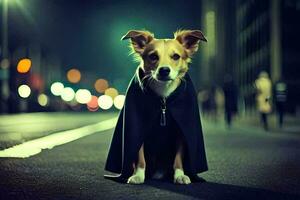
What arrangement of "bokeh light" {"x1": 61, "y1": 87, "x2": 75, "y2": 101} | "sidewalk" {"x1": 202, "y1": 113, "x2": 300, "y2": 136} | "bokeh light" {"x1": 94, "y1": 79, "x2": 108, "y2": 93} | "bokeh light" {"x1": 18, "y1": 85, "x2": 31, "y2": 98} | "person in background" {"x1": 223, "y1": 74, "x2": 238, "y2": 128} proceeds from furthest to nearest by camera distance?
"bokeh light" {"x1": 94, "y1": 79, "x2": 108, "y2": 93} → "bokeh light" {"x1": 61, "y1": 87, "x2": 75, "y2": 101} → "bokeh light" {"x1": 18, "y1": 85, "x2": 31, "y2": 98} → "person in background" {"x1": 223, "y1": 74, "x2": 238, "y2": 128} → "sidewalk" {"x1": 202, "y1": 113, "x2": 300, "y2": 136}

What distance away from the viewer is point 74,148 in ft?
39.4

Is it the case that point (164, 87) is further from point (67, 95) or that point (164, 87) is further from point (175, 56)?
point (67, 95)

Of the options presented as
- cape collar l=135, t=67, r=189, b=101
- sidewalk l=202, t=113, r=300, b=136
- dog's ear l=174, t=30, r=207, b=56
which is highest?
dog's ear l=174, t=30, r=207, b=56

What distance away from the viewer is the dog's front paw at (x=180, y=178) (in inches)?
263

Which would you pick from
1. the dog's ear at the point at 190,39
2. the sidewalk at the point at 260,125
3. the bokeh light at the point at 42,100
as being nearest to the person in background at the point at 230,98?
the sidewalk at the point at 260,125

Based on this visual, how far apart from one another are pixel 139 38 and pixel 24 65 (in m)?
52.9

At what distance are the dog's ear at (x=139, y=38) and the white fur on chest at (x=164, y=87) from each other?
0.41m

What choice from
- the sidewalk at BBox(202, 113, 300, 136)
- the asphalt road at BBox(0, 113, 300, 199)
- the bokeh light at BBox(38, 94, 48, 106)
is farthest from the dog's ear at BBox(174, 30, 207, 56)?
the bokeh light at BBox(38, 94, 48, 106)

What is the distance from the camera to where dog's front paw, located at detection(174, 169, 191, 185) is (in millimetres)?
6668

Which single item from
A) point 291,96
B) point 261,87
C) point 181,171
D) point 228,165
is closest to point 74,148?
point 228,165

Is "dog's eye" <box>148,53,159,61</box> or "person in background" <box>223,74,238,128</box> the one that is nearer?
"dog's eye" <box>148,53,159,61</box>

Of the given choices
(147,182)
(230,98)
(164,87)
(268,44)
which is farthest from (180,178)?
(268,44)

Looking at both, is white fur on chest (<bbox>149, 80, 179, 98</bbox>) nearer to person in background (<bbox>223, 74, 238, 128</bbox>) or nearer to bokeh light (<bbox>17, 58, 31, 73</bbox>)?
person in background (<bbox>223, 74, 238, 128</bbox>)

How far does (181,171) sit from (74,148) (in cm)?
556
